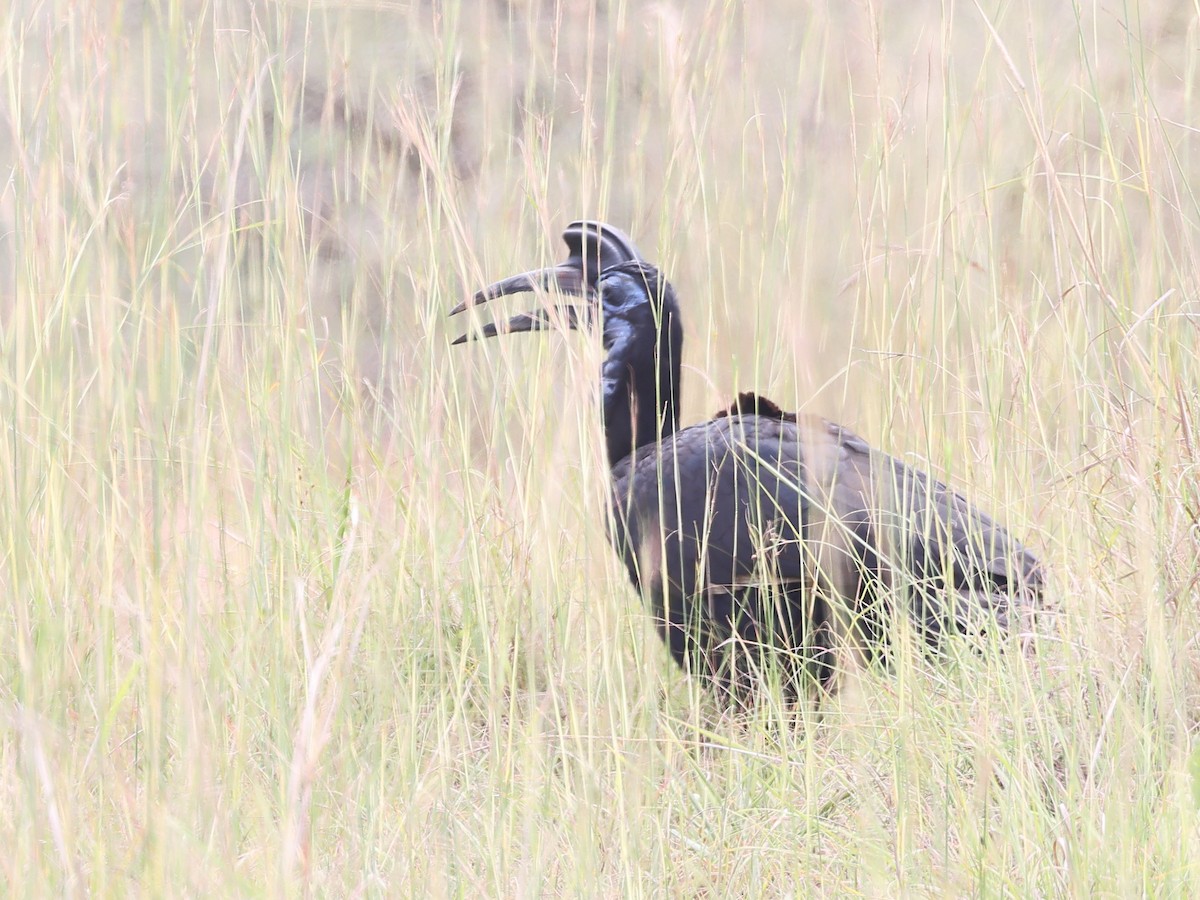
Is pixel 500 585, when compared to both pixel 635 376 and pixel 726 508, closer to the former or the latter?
pixel 726 508

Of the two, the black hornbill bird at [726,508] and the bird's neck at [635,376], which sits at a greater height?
the bird's neck at [635,376]

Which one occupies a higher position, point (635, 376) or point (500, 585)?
point (635, 376)

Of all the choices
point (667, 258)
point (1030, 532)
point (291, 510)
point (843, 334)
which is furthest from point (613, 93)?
point (843, 334)

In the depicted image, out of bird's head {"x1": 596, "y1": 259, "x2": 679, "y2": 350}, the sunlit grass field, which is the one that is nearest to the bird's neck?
bird's head {"x1": 596, "y1": 259, "x2": 679, "y2": 350}

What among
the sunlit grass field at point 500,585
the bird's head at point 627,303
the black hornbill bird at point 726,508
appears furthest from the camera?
the bird's head at point 627,303

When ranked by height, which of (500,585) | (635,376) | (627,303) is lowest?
(500,585)

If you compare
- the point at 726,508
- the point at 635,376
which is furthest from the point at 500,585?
the point at 635,376

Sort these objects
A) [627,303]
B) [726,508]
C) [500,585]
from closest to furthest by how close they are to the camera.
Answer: [500,585] < [726,508] < [627,303]

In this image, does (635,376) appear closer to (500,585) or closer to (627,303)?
(627,303)

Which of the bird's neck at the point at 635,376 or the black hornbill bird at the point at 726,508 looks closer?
the black hornbill bird at the point at 726,508

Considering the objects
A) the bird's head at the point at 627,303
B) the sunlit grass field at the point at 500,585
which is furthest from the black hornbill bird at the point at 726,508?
the sunlit grass field at the point at 500,585

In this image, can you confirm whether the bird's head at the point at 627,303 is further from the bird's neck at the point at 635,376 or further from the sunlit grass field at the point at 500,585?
the sunlit grass field at the point at 500,585

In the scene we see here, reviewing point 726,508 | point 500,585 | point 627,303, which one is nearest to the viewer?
point 500,585

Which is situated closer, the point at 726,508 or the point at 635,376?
the point at 726,508
